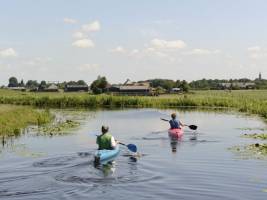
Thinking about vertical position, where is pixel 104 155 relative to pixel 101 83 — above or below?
below

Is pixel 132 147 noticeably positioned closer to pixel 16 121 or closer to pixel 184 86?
pixel 16 121

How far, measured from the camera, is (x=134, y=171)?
75.6 feet

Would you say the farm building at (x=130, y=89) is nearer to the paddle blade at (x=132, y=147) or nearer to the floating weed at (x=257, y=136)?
the floating weed at (x=257, y=136)

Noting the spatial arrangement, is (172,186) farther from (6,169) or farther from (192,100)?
(192,100)

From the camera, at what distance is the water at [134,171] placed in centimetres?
1872

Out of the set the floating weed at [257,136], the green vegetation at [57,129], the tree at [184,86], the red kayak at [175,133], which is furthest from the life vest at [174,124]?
the tree at [184,86]

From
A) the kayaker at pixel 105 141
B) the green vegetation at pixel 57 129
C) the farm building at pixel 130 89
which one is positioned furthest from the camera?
the farm building at pixel 130 89

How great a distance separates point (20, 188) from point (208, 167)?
33.3 ft

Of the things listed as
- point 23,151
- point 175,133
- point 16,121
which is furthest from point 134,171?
point 16,121

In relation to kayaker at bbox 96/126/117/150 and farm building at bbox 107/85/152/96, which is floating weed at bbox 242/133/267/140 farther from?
farm building at bbox 107/85/152/96

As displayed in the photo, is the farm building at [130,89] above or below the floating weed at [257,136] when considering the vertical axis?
above

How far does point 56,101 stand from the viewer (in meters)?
94.9

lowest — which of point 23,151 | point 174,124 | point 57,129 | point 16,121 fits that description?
point 23,151

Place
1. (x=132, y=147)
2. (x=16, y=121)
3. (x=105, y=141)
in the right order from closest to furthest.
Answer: (x=105, y=141) < (x=132, y=147) < (x=16, y=121)
